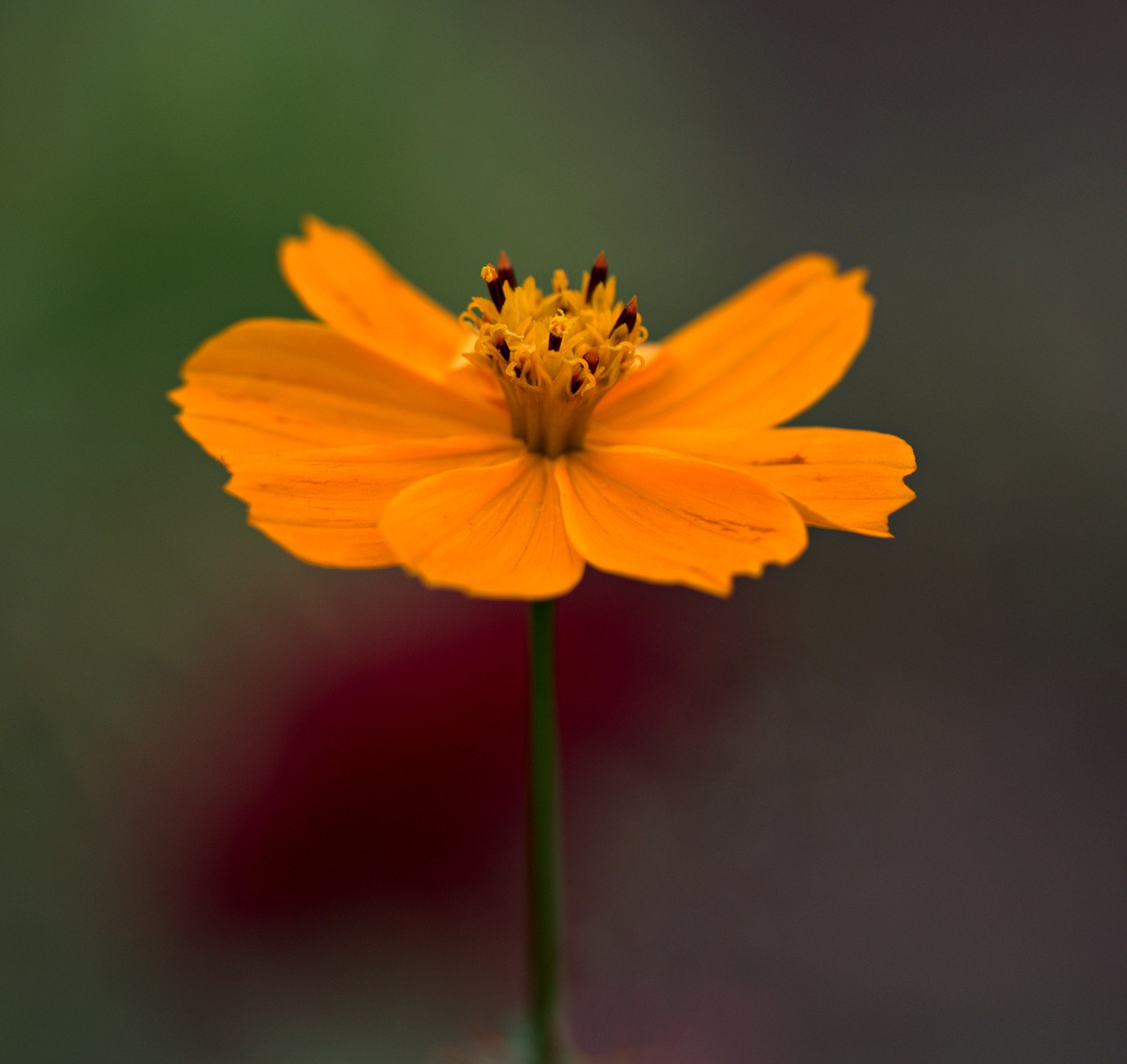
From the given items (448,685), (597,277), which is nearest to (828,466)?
(597,277)

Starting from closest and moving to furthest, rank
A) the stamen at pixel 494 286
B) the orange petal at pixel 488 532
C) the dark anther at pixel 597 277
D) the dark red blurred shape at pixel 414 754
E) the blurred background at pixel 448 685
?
the orange petal at pixel 488 532, the stamen at pixel 494 286, the dark anther at pixel 597 277, the blurred background at pixel 448 685, the dark red blurred shape at pixel 414 754

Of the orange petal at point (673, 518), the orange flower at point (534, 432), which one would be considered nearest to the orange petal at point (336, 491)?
the orange flower at point (534, 432)

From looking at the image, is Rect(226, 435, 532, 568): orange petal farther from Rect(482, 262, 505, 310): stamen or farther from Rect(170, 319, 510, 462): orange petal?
Rect(482, 262, 505, 310): stamen

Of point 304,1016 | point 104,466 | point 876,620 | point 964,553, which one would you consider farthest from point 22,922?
point 964,553

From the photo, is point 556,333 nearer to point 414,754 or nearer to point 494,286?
point 494,286

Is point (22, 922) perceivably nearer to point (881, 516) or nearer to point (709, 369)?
point (709, 369)

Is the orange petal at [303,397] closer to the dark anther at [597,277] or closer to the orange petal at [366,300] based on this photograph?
the orange petal at [366,300]
